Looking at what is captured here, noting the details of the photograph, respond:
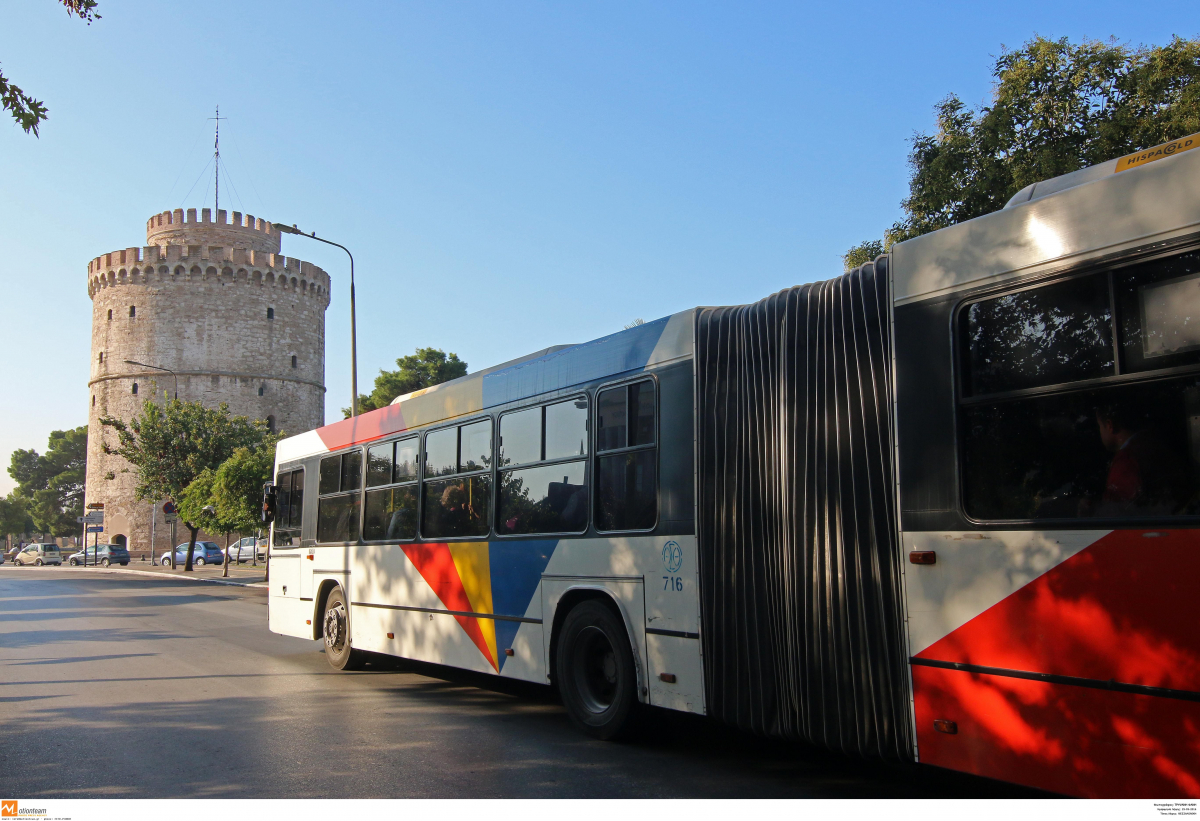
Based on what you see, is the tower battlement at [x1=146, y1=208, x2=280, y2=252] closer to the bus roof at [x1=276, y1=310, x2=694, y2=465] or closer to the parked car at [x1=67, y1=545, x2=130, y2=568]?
the parked car at [x1=67, y1=545, x2=130, y2=568]

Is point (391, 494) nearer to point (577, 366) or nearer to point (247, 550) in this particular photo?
point (577, 366)

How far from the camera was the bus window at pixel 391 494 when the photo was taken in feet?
30.1

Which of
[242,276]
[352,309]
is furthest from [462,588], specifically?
[242,276]

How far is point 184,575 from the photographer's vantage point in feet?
123

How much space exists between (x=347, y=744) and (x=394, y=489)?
333 cm

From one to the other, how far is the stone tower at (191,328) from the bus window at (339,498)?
175 ft

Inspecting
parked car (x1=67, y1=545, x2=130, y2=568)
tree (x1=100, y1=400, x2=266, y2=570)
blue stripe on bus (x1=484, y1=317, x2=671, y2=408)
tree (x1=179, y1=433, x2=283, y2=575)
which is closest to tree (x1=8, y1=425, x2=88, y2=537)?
parked car (x1=67, y1=545, x2=130, y2=568)

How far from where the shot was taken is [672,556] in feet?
19.1

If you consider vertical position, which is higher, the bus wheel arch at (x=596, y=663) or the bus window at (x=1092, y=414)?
the bus window at (x=1092, y=414)

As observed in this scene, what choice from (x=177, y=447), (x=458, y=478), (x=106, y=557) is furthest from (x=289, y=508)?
(x=106, y=557)

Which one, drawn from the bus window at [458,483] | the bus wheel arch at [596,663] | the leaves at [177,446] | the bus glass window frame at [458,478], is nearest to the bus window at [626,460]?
the bus wheel arch at [596,663]

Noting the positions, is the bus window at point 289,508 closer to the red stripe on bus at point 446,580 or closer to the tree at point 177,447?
the red stripe on bus at point 446,580

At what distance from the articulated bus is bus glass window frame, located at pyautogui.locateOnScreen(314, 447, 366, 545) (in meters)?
3.24

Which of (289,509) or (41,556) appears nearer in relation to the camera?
(289,509)
